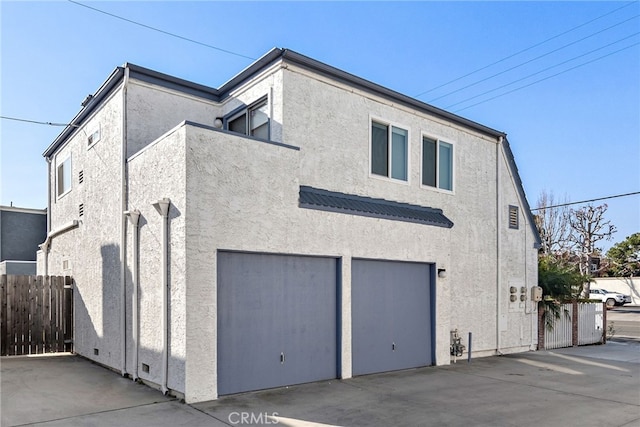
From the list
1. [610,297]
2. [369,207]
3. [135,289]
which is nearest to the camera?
[135,289]

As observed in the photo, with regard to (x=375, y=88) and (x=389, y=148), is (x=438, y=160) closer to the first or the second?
(x=389, y=148)

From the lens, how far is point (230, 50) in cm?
1391

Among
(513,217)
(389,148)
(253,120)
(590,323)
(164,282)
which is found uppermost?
(253,120)

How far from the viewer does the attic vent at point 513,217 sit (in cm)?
1501

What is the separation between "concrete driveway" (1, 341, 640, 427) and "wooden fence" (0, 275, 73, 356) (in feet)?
2.60

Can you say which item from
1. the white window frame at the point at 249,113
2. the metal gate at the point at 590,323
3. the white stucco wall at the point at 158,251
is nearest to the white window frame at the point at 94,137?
the white stucco wall at the point at 158,251

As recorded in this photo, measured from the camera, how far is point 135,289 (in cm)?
895

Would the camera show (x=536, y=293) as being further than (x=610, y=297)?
No

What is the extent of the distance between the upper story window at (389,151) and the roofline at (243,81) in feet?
2.50

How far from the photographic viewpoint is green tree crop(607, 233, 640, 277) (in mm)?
44844

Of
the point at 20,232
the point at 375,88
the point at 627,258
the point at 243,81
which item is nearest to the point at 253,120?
the point at 243,81

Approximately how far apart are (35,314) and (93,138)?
4.51 meters

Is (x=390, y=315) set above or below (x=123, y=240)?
below

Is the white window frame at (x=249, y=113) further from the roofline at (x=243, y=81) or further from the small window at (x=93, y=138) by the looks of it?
the small window at (x=93, y=138)
